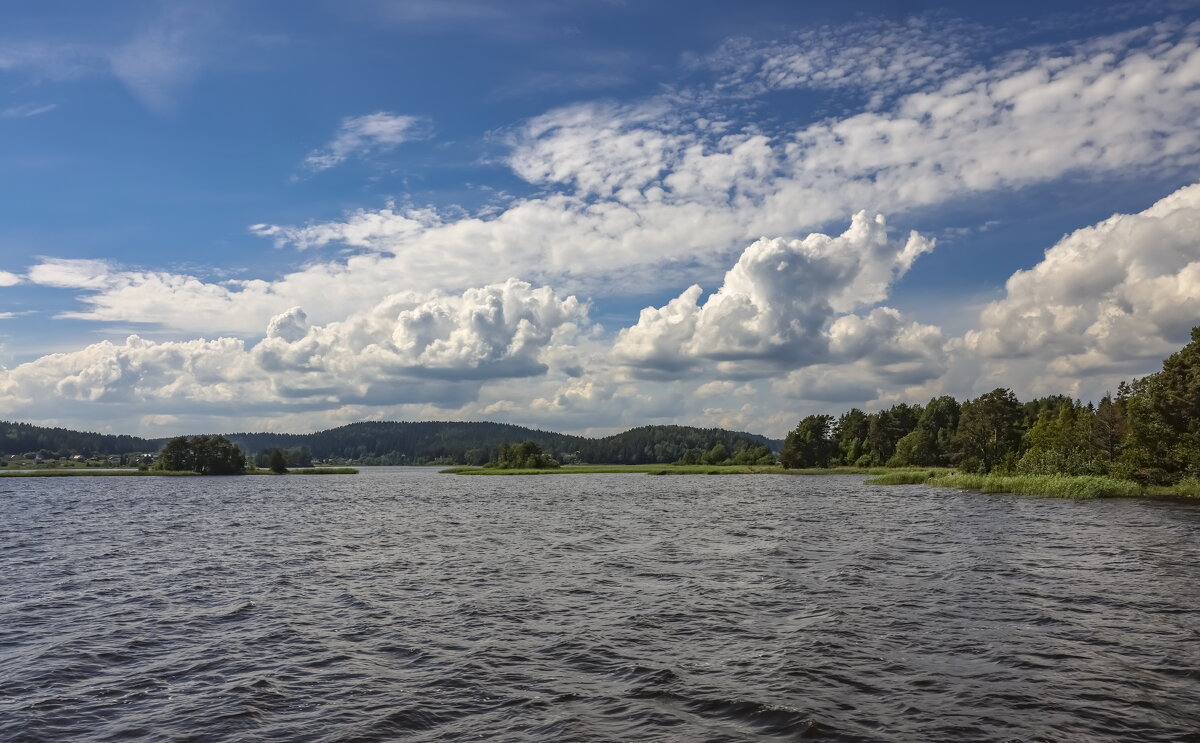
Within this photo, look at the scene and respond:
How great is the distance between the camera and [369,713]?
61.0ft

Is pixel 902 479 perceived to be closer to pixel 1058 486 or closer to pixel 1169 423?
pixel 1058 486

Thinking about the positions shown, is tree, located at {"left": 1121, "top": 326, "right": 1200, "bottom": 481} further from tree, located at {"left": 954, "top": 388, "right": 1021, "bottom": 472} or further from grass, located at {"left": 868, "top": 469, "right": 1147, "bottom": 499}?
tree, located at {"left": 954, "top": 388, "right": 1021, "bottom": 472}

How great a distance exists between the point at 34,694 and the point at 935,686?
24.4 meters

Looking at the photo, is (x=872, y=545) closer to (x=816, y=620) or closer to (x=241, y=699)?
(x=816, y=620)

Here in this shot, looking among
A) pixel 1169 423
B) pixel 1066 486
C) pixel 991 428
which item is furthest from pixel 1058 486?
pixel 991 428

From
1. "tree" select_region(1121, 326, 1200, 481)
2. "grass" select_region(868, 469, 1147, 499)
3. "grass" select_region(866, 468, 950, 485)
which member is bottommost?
"grass" select_region(866, 468, 950, 485)

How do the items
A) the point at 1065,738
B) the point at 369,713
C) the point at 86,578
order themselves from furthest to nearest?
the point at 86,578 → the point at 369,713 → the point at 1065,738

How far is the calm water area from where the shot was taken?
1797 centimetres

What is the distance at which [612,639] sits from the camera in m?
25.5

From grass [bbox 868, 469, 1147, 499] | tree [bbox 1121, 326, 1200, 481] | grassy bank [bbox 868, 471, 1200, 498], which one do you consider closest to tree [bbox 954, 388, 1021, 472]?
grass [bbox 868, 469, 1147, 499]

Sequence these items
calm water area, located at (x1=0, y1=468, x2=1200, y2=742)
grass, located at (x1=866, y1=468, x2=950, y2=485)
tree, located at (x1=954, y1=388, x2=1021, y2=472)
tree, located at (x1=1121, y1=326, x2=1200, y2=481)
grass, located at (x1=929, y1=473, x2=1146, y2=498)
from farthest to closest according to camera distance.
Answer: tree, located at (x1=954, y1=388, x2=1021, y2=472)
grass, located at (x1=866, y1=468, x2=950, y2=485)
grass, located at (x1=929, y1=473, x2=1146, y2=498)
tree, located at (x1=1121, y1=326, x2=1200, y2=481)
calm water area, located at (x1=0, y1=468, x2=1200, y2=742)

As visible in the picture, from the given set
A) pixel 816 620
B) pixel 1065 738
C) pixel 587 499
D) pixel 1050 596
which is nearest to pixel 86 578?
pixel 816 620

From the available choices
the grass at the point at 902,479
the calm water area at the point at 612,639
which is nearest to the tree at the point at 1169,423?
the calm water area at the point at 612,639

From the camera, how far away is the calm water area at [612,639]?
1797 centimetres
